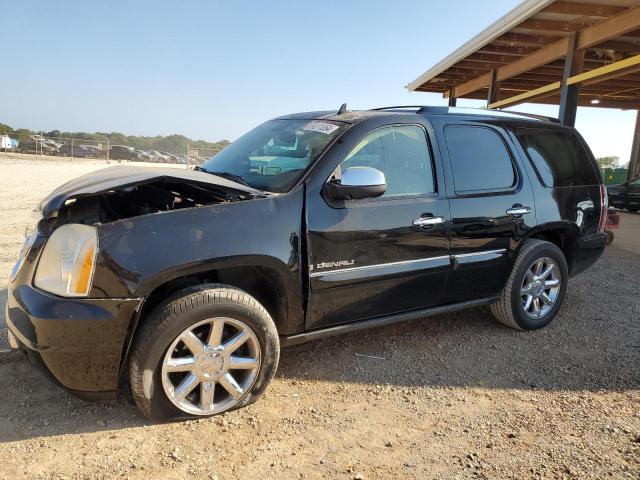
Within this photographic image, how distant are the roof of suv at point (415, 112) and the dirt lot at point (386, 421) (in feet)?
5.60

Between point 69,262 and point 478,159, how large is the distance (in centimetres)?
288

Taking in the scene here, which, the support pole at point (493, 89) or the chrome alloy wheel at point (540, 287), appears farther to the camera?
the support pole at point (493, 89)

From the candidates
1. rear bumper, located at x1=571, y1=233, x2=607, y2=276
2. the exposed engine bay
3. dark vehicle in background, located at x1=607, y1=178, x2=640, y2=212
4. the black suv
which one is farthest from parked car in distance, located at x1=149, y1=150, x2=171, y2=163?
rear bumper, located at x1=571, y1=233, x2=607, y2=276

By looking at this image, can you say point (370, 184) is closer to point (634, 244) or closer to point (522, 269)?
point (522, 269)

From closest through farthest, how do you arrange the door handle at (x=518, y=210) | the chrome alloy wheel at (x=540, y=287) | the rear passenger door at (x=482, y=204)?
1. the rear passenger door at (x=482, y=204)
2. the door handle at (x=518, y=210)
3. the chrome alloy wheel at (x=540, y=287)

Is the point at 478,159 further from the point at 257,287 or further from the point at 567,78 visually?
the point at 567,78

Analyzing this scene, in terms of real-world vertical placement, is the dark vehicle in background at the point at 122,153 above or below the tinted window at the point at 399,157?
above

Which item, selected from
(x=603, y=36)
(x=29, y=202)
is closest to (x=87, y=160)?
(x=29, y=202)

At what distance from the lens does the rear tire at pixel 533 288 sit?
12.7 ft

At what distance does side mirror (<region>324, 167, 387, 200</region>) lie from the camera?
2.79 meters

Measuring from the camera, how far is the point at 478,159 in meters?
3.63

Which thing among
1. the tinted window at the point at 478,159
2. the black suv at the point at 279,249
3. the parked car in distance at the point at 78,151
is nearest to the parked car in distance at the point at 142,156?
the parked car in distance at the point at 78,151

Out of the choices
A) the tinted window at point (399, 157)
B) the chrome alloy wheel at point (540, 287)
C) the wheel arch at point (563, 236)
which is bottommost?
the chrome alloy wheel at point (540, 287)

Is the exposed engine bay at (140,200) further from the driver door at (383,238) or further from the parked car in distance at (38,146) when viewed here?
the parked car in distance at (38,146)
